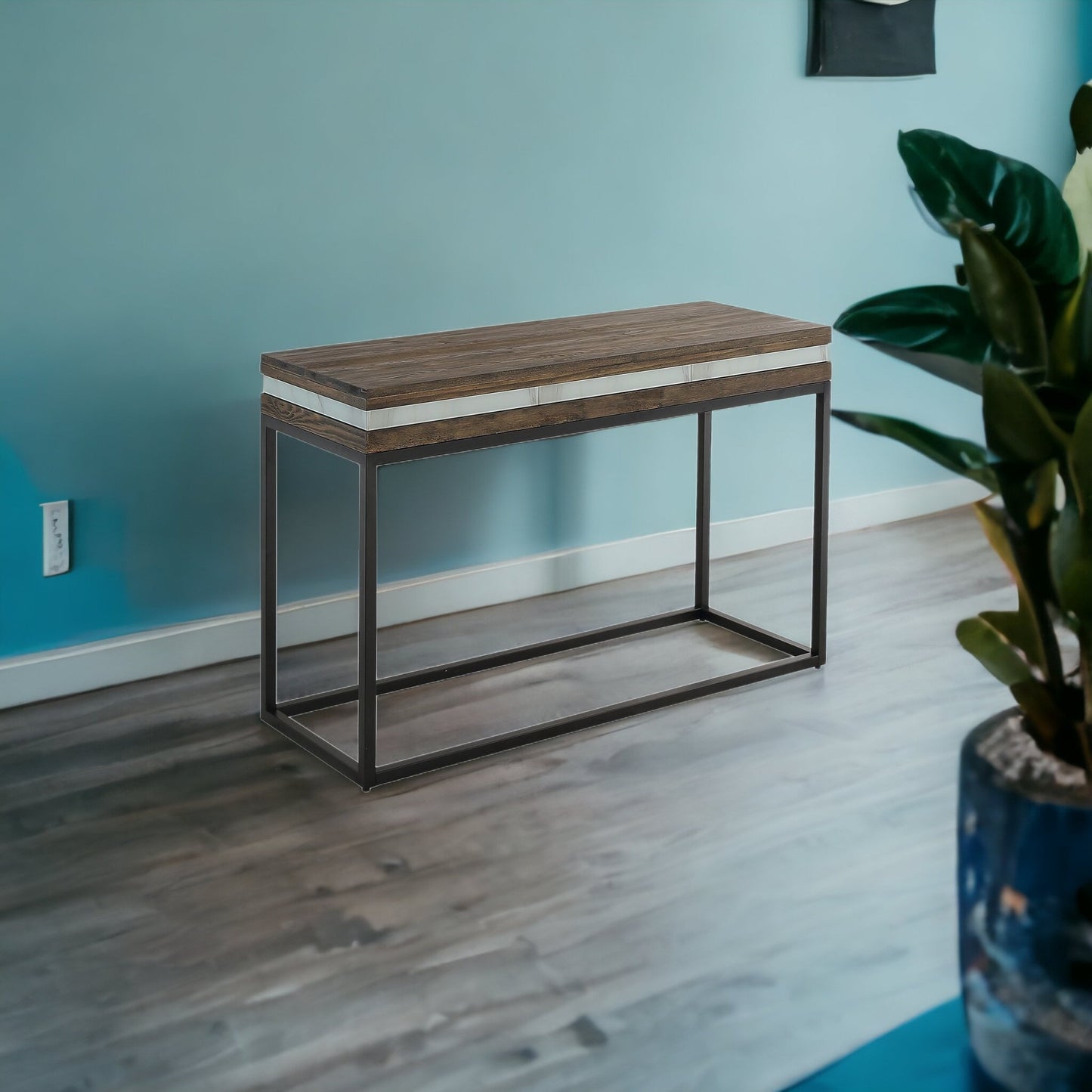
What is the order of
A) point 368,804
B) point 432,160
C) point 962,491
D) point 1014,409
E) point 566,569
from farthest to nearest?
point 962,491 < point 566,569 < point 432,160 < point 368,804 < point 1014,409

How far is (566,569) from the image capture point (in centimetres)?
317

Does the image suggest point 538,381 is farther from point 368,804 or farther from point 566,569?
point 566,569

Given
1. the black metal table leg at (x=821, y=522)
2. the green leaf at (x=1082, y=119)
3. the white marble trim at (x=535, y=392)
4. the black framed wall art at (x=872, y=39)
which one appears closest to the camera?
the green leaf at (x=1082, y=119)

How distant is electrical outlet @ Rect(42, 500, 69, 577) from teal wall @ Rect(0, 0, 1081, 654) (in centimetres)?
2

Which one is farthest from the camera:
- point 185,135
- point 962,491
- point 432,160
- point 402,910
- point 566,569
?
point 962,491

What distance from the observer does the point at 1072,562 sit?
67 centimetres

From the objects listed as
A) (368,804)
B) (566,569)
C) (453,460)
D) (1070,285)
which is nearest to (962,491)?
(566,569)

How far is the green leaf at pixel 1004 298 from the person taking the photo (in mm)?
669

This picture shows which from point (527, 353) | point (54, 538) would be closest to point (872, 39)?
point (527, 353)

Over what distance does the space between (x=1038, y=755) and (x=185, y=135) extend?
2156mm

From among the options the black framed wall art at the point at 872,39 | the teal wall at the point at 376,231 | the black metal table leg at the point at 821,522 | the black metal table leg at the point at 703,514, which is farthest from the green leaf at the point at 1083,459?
the black framed wall art at the point at 872,39

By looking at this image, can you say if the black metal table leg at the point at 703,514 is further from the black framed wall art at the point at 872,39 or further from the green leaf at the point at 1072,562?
the green leaf at the point at 1072,562

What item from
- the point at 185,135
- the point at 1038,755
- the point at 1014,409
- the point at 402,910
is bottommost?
the point at 402,910

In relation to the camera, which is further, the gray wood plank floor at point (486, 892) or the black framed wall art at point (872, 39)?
the black framed wall art at point (872, 39)
